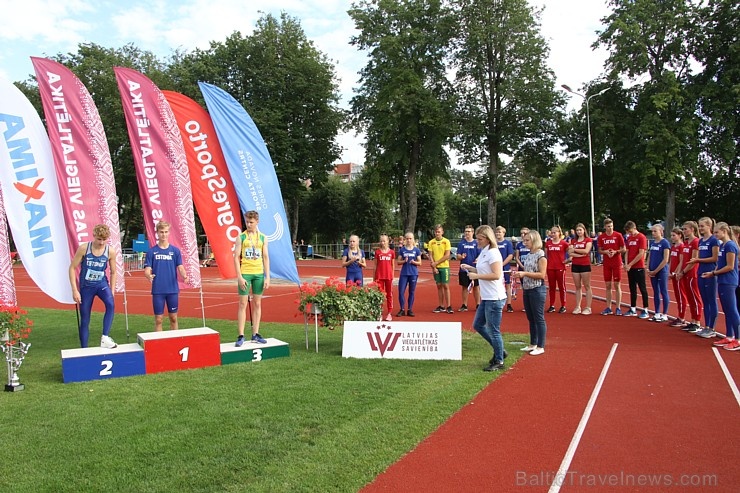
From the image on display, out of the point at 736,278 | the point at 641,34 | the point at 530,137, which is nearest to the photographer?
the point at 736,278

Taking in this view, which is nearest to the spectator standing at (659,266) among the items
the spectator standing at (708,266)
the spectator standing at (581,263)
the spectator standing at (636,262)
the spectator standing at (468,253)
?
the spectator standing at (636,262)

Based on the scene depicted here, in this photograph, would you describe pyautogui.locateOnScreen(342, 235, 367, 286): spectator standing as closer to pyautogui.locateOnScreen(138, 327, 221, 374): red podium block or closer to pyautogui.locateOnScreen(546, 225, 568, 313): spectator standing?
pyautogui.locateOnScreen(138, 327, 221, 374): red podium block

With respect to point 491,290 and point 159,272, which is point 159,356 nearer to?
point 159,272

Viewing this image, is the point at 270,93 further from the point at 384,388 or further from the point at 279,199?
the point at 384,388

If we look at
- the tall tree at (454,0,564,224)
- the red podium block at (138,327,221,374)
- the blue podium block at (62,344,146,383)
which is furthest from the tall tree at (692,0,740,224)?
the blue podium block at (62,344,146,383)

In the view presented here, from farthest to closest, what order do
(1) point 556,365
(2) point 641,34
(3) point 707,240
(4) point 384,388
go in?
(2) point 641,34 < (3) point 707,240 < (1) point 556,365 < (4) point 384,388

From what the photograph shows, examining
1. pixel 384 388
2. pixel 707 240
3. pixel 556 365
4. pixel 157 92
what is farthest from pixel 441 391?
pixel 157 92

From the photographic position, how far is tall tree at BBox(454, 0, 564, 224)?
31.0 metres

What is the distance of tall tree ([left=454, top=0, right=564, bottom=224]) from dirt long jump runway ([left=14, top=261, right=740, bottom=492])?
81.8ft

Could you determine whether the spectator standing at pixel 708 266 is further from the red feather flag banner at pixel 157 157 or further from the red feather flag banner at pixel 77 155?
the red feather flag banner at pixel 77 155

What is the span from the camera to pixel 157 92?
8.73 meters

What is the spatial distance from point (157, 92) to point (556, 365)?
24.4ft
